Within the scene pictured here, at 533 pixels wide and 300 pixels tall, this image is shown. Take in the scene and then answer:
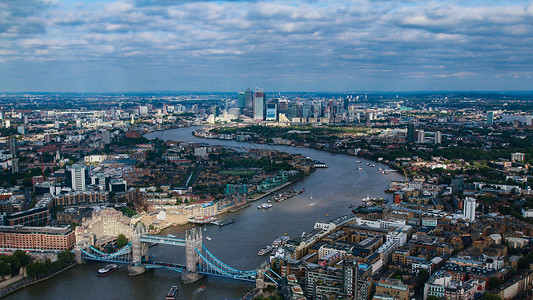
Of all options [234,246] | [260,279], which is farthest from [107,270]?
[260,279]

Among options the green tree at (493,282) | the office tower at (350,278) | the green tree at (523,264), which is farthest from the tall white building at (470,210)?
the office tower at (350,278)

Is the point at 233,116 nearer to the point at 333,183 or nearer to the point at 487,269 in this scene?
the point at 333,183

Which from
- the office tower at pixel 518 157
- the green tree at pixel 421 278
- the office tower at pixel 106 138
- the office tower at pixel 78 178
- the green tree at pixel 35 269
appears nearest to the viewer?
the green tree at pixel 421 278

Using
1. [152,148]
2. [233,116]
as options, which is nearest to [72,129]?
[152,148]

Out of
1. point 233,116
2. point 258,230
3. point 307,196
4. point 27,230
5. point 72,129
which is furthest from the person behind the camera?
point 233,116

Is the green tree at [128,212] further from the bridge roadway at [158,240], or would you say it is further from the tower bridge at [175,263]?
the bridge roadway at [158,240]

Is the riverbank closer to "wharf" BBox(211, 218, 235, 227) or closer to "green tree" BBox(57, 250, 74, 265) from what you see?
"green tree" BBox(57, 250, 74, 265)

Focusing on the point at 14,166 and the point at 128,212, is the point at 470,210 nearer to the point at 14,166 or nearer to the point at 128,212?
the point at 128,212
